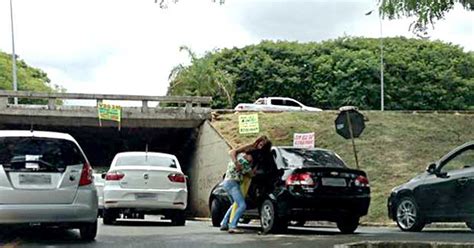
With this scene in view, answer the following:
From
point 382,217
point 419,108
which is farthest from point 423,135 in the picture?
point 419,108

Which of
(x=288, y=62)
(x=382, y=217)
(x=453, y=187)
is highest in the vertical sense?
(x=288, y=62)

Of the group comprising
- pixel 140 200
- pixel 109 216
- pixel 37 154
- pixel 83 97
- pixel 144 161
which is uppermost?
pixel 83 97

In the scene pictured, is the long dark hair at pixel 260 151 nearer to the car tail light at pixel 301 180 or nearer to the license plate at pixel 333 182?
the car tail light at pixel 301 180

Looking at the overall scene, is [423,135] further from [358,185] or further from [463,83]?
[463,83]

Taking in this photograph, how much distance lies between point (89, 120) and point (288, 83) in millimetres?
30089

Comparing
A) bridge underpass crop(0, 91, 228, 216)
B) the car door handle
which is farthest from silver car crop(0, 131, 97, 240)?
bridge underpass crop(0, 91, 228, 216)

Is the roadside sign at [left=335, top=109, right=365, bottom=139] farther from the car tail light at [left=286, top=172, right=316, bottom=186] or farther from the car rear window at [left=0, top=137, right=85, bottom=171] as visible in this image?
the car rear window at [left=0, top=137, right=85, bottom=171]

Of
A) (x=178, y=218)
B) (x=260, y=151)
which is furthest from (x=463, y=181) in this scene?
(x=178, y=218)

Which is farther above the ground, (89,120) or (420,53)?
(420,53)

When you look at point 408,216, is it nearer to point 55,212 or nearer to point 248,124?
point 55,212

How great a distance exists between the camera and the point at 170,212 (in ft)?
51.0

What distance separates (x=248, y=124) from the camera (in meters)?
26.9

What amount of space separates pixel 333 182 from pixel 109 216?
225 inches

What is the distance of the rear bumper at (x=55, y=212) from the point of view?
9.49 meters
